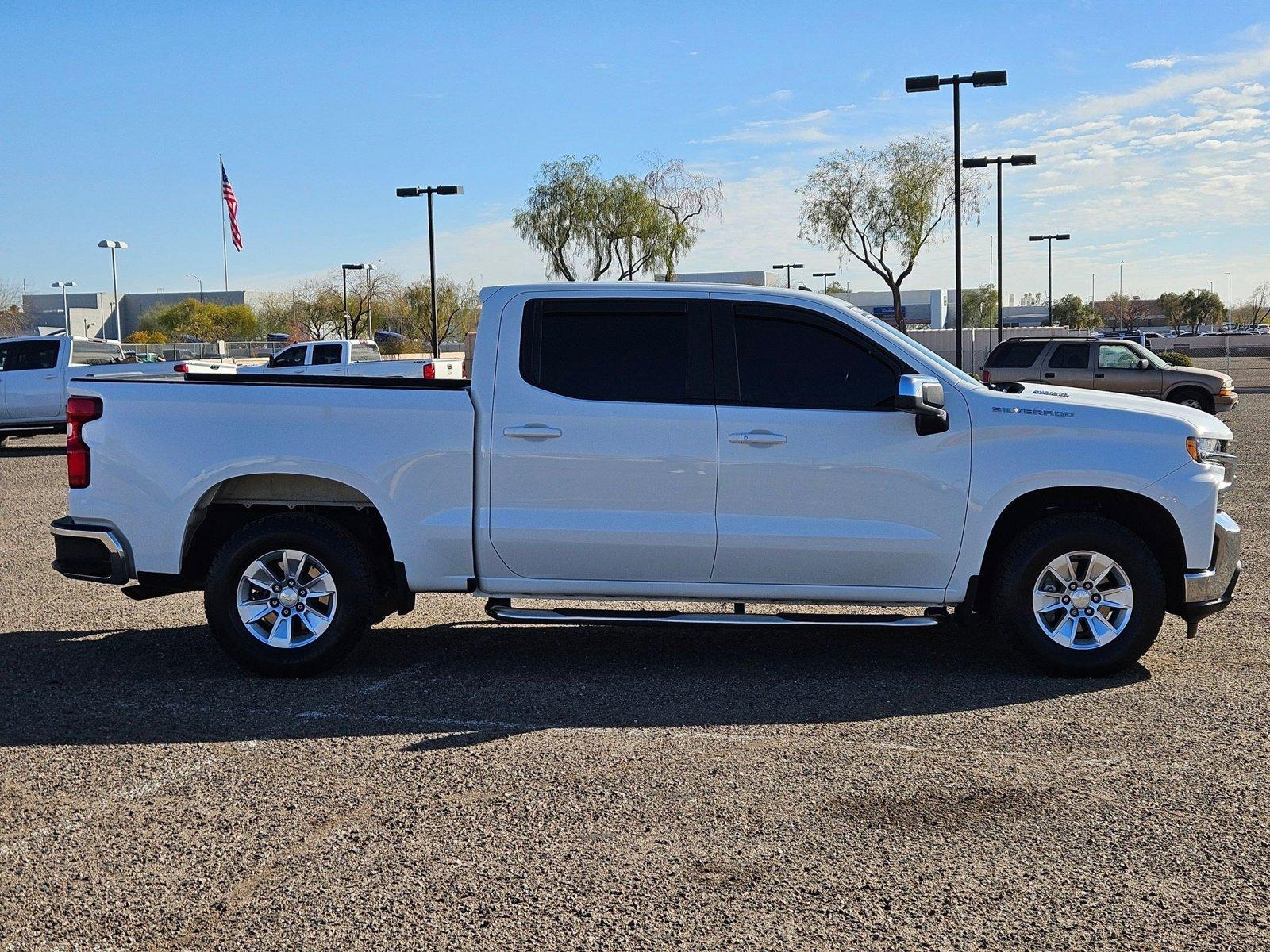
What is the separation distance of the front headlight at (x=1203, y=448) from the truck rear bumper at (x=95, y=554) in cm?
566

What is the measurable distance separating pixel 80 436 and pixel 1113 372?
23160 millimetres

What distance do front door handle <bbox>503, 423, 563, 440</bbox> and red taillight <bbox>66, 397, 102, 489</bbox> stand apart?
2.23 metres

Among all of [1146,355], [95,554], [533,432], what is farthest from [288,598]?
[1146,355]

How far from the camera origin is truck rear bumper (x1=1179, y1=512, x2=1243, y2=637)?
6609 millimetres

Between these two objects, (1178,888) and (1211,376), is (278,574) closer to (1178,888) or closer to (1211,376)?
(1178,888)

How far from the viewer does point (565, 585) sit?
672 centimetres

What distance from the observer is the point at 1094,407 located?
665 cm

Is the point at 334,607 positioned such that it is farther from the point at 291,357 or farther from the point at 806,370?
the point at 291,357

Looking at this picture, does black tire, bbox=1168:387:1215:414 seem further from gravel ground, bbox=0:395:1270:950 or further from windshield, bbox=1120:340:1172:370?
gravel ground, bbox=0:395:1270:950

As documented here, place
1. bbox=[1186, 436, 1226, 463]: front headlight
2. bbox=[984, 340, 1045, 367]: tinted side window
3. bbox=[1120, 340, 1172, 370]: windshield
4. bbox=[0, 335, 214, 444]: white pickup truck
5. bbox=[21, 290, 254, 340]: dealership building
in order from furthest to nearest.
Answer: bbox=[21, 290, 254, 340]: dealership building → bbox=[984, 340, 1045, 367]: tinted side window → bbox=[1120, 340, 1172, 370]: windshield → bbox=[0, 335, 214, 444]: white pickup truck → bbox=[1186, 436, 1226, 463]: front headlight

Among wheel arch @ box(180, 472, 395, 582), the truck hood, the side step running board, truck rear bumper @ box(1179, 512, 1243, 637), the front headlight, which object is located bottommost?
the side step running board

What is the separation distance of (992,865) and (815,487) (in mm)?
2645

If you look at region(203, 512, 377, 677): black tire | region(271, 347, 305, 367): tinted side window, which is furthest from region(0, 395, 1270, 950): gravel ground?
region(271, 347, 305, 367): tinted side window

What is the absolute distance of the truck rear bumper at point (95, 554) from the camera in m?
6.78
